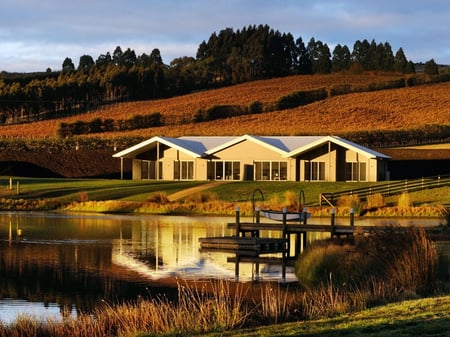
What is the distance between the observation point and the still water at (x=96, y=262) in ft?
68.3

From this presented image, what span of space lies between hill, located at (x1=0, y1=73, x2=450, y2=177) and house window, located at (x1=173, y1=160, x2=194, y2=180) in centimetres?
881

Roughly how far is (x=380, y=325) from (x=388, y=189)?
38.9m

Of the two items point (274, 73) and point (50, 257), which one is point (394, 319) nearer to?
point (50, 257)

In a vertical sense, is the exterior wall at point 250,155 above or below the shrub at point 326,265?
above

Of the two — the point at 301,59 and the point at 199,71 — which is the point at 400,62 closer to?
the point at 301,59

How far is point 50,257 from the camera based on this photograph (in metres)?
28.4

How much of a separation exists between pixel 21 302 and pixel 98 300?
5.34 feet

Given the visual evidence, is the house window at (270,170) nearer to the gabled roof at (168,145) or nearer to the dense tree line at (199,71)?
the gabled roof at (168,145)

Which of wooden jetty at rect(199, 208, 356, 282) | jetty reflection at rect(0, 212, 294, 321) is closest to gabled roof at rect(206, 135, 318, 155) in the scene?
jetty reflection at rect(0, 212, 294, 321)

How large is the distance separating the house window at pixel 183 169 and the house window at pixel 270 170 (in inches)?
196

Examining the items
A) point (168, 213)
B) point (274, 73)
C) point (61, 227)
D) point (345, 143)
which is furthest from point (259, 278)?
point (274, 73)

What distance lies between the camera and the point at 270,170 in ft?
208

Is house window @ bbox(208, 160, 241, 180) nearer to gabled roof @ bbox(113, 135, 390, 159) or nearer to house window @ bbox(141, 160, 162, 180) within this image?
gabled roof @ bbox(113, 135, 390, 159)

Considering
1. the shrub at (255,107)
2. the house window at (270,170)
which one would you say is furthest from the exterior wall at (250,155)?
the shrub at (255,107)
